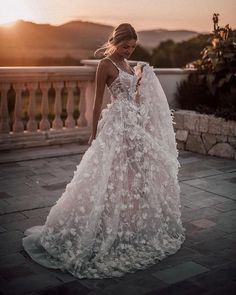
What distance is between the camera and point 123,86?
3824 millimetres

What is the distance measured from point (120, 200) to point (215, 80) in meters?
4.87

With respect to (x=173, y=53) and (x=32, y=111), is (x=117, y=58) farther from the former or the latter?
(x=173, y=53)

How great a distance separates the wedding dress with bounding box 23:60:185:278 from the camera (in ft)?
11.7

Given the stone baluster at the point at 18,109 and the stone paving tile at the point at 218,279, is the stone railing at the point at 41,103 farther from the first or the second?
the stone paving tile at the point at 218,279

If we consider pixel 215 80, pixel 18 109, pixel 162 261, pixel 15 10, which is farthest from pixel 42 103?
pixel 162 261

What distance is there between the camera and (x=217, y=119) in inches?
289

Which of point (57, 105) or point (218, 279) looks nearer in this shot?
point (218, 279)

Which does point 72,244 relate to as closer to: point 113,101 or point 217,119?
point 113,101

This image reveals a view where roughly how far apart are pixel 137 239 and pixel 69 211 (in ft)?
1.96

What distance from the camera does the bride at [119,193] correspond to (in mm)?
3578

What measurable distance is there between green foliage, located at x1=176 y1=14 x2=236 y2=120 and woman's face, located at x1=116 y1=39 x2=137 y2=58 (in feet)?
12.6

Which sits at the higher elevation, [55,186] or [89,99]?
[89,99]

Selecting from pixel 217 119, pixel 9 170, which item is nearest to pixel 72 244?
pixel 9 170

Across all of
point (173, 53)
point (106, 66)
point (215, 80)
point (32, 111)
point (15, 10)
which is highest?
point (15, 10)
